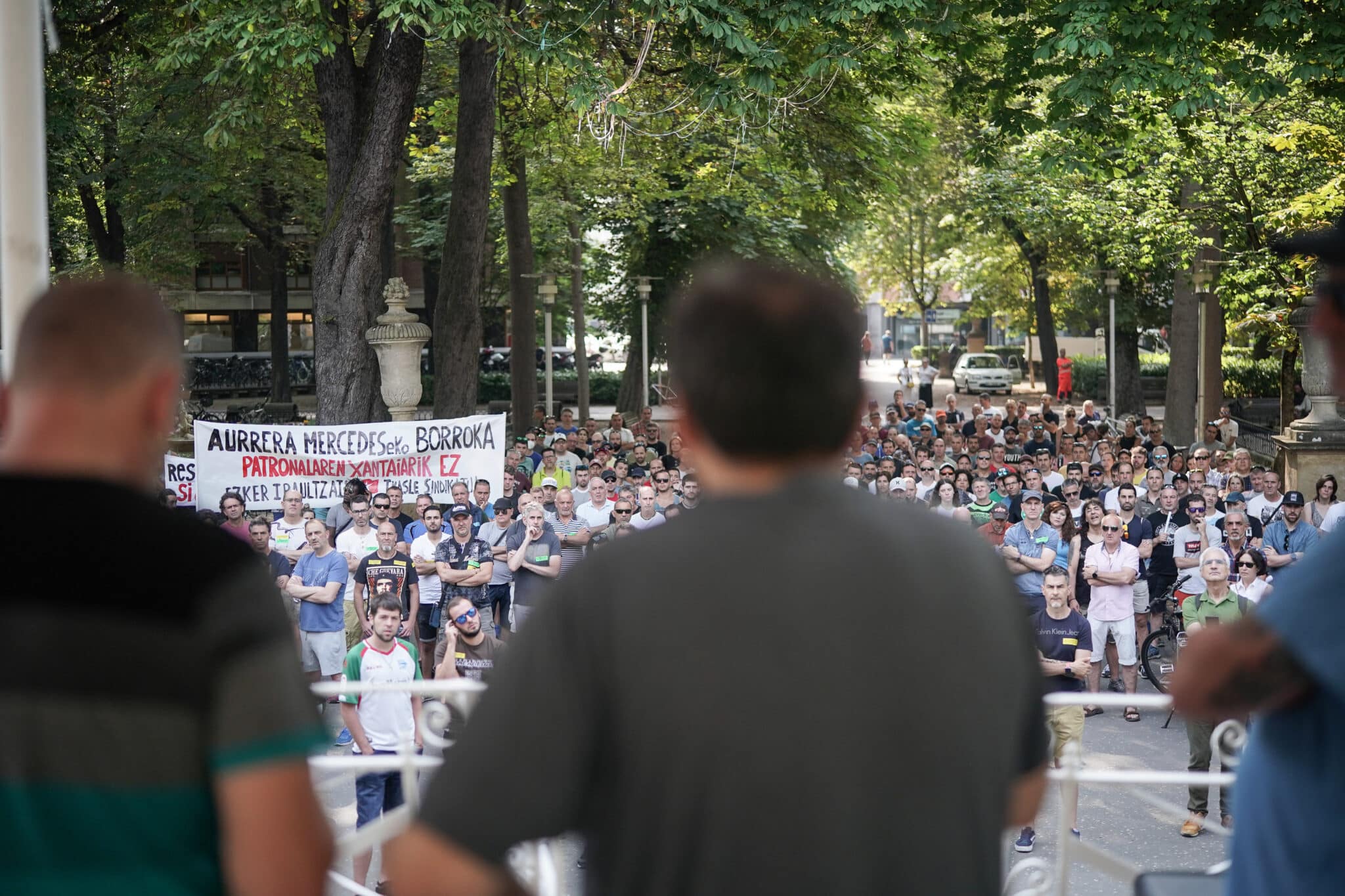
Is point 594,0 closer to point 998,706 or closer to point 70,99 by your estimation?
point 70,99

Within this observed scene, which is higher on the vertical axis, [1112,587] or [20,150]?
[20,150]

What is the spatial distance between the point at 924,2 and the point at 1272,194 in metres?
12.5

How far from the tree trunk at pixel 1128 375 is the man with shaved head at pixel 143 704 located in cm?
3562

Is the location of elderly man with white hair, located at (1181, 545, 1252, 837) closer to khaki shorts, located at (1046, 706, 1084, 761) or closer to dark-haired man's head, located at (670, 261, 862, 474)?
khaki shorts, located at (1046, 706, 1084, 761)

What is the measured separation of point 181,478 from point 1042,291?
28.6m

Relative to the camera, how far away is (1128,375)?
36.5m

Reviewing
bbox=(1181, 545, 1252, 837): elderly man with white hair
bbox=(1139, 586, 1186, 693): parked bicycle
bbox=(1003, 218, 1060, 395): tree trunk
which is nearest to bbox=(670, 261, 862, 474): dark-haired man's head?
bbox=(1181, 545, 1252, 837): elderly man with white hair

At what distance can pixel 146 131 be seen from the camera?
83.4ft

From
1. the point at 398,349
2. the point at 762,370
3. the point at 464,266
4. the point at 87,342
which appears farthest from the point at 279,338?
the point at 762,370

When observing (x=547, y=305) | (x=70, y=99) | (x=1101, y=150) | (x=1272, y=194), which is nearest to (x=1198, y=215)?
(x=1272, y=194)

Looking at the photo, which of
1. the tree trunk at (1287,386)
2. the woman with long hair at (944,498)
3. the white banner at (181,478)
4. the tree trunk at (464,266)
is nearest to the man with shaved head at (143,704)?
the white banner at (181,478)

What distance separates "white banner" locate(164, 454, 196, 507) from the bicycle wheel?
29.7 feet

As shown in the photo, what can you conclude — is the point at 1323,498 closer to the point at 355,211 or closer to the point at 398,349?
the point at 398,349

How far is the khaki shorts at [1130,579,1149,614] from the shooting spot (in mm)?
13391
